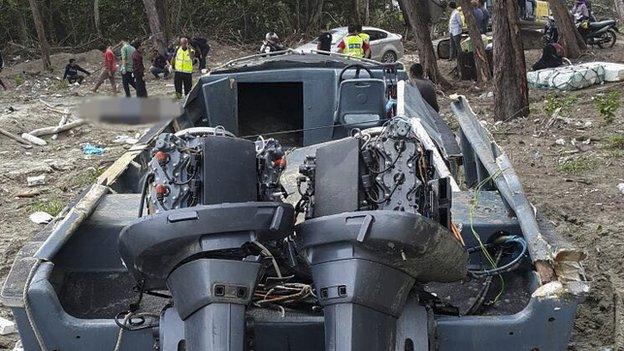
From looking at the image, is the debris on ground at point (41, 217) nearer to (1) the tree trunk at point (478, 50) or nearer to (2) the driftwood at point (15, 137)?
(2) the driftwood at point (15, 137)

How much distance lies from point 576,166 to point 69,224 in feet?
19.5

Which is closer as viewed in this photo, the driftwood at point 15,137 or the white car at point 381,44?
the driftwood at point 15,137

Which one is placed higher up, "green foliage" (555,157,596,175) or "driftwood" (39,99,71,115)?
"green foliage" (555,157,596,175)

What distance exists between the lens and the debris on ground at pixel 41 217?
790 cm

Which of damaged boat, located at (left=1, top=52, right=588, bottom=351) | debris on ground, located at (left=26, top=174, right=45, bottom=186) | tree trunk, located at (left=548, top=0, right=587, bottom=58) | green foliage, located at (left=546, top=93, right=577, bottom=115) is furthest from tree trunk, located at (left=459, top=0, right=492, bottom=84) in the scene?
damaged boat, located at (left=1, top=52, right=588, bottom=351)

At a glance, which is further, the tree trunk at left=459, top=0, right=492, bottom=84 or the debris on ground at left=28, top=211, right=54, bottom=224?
the tree trunk at left=459, top=0, right=492, bottom=84

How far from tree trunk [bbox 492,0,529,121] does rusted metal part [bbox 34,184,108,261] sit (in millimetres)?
7829

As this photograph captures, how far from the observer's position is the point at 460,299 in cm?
407

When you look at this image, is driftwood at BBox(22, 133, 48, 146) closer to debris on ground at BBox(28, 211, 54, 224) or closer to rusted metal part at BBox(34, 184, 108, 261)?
debris on ground at BBox(28, 211, 54, 224)

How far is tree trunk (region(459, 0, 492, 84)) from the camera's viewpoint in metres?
15.2

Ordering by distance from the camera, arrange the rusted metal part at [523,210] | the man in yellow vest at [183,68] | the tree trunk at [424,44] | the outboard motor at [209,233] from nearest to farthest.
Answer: the outboard motor at [209,233] → the rusted metal part at [523,210] → the man in yellow vest at [183,68] → the tree trunk at [424,44]

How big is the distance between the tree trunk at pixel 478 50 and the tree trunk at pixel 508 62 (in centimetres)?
356

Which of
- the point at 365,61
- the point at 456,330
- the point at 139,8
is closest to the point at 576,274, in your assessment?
the point at 456,330

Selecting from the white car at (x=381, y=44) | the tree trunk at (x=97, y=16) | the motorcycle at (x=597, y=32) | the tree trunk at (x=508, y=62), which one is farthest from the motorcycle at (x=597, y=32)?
the tree trunk at (x=97, y=16)
